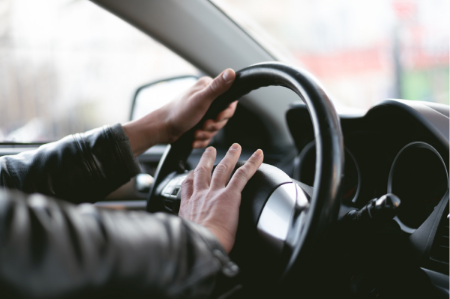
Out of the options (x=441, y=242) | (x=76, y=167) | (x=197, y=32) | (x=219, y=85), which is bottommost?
(x=441, y=242)

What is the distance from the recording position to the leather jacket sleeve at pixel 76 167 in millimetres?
964

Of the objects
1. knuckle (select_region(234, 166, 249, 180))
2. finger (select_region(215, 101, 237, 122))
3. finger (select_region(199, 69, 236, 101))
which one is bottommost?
knuckle (select_region(234, 166, 249, 180))

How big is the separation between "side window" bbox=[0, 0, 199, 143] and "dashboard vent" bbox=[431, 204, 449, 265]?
108 cm

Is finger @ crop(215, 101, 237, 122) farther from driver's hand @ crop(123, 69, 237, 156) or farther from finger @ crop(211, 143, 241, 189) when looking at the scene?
finger @ crop(211, 143, 241, 189)

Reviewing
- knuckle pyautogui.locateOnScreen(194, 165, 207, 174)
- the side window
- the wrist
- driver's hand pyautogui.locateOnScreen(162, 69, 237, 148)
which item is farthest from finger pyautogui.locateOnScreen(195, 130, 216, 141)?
the side window

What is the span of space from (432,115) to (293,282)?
50cm

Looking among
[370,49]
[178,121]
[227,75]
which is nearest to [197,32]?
[178,121]

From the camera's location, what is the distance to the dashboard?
2.45ft

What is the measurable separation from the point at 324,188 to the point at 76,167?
0.69 m

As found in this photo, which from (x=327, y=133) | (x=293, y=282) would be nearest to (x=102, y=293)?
(x=293, y=282)

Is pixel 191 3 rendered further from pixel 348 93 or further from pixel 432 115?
pixel 348 93

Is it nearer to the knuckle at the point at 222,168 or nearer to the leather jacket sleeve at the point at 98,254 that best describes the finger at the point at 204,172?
the knuckle at the point at 222,168

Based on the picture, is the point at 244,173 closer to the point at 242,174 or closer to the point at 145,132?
the point at 242,174

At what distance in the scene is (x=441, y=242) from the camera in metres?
0.74
